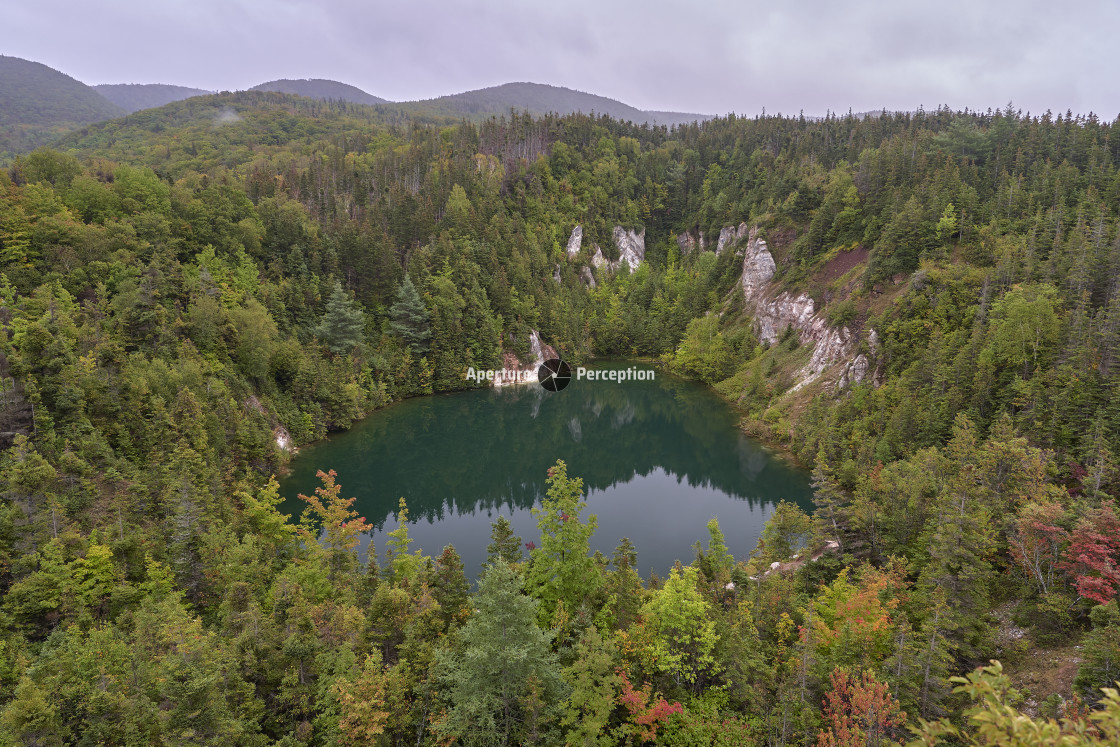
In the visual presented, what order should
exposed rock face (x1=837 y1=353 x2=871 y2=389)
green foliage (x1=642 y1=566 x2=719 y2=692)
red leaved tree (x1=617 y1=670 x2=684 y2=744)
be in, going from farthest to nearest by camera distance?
exposed rock face (x1=837 y1=353 x2=871 y2=389), green foliage (x1=642 y1=566 x2=719 y2=692), red leaved tree (x1=617 y1=670 x2=684 y2=744)

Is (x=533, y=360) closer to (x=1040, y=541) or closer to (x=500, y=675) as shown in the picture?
(x=1040, y=541)

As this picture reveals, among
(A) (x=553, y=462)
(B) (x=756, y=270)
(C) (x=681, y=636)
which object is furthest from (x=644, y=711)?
(B) (x=756, y=270)

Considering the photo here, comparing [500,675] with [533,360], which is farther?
[533,360]

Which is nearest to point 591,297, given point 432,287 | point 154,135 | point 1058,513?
point 432,287

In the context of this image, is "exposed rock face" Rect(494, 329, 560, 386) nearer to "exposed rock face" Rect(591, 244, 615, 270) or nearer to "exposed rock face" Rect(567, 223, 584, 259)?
"exposed rock face" Rect(567, 223, 584, 259)

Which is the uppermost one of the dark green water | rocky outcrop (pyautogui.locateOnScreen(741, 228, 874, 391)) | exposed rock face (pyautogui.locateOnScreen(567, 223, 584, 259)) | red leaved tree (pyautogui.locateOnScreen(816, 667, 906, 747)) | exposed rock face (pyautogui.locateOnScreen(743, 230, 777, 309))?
exposed rock face (pyautogui.locateOnScreen(567, 223, 584, 259))

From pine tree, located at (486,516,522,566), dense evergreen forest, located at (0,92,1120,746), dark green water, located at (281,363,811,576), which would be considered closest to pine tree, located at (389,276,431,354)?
dense evergreen forest, located at (0,92,1120,746)

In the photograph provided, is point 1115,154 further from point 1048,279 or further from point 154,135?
point 154,135
